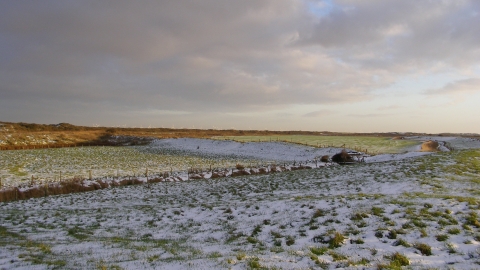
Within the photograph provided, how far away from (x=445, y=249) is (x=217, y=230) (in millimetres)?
7767

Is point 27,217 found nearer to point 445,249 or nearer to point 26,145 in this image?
point 445,249

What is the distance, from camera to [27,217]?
1680 cm

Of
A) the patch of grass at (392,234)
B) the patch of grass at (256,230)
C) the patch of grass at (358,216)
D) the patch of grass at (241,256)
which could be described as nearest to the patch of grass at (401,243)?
the patch of grass at (392,234)

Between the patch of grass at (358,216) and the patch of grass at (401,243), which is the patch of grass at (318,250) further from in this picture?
the patch of grass at (358,216)

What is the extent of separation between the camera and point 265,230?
11.4m

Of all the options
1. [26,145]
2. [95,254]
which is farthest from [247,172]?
[26,145]

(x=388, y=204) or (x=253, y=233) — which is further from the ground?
(x=388, y=204)

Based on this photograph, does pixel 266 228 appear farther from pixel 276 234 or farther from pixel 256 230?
pixel 276 234

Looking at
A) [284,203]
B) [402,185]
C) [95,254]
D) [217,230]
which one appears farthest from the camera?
[402,185]

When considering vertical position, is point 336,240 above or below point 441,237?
below

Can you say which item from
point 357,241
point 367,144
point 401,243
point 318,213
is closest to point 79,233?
point 318,213

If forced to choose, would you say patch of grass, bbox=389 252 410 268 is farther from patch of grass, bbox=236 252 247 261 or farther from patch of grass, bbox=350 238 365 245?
patch of grass, bbox=236 252 247 261

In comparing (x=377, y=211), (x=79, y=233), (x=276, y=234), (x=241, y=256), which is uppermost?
(x=377, y=211)

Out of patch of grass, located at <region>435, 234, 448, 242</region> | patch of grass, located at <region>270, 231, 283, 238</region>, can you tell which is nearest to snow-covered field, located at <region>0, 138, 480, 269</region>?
patch of grass, located at <region>435, 234, 448, 242</region>
